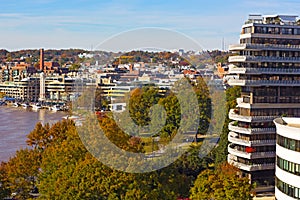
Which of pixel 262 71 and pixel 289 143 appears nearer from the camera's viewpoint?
pixel 289 143

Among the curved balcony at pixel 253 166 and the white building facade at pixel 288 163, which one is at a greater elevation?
the white building facade at pixel 288 163

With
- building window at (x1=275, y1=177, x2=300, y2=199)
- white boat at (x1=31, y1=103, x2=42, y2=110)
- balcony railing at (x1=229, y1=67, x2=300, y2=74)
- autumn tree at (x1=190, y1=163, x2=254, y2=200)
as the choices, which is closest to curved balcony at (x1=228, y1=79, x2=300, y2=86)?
balcony railing at (x1=229, y1=67, x2=300, y2=74)

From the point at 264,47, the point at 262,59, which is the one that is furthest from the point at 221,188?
the point at 264,47

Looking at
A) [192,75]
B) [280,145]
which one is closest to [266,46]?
[280,145]

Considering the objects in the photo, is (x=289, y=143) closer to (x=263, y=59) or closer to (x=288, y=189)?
(x=288, y=189)

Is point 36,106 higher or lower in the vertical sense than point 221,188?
lower

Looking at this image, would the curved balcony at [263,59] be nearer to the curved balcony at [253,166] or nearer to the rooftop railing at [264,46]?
the rooftop railing at [264,46]

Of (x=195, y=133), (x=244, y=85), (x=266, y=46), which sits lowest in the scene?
(x=195, y=133)

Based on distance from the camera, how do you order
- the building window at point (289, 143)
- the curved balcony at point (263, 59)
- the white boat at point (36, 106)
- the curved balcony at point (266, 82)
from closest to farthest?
the building window at point (289, 143) < the curved balcony at point (263, 59) < the curved balcony at point (266, 82) < the white boat at point (36, 106)

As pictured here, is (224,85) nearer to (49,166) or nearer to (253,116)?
(253,116)

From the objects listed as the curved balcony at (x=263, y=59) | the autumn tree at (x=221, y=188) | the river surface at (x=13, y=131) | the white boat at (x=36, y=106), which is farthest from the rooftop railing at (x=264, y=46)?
the white boat at (x=36, y=106)

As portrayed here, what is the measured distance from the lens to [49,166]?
483 inches

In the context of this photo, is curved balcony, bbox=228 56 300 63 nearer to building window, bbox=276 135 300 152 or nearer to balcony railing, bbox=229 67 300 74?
balcony railing, bbox=229 67 300 74

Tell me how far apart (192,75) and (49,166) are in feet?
74.9
